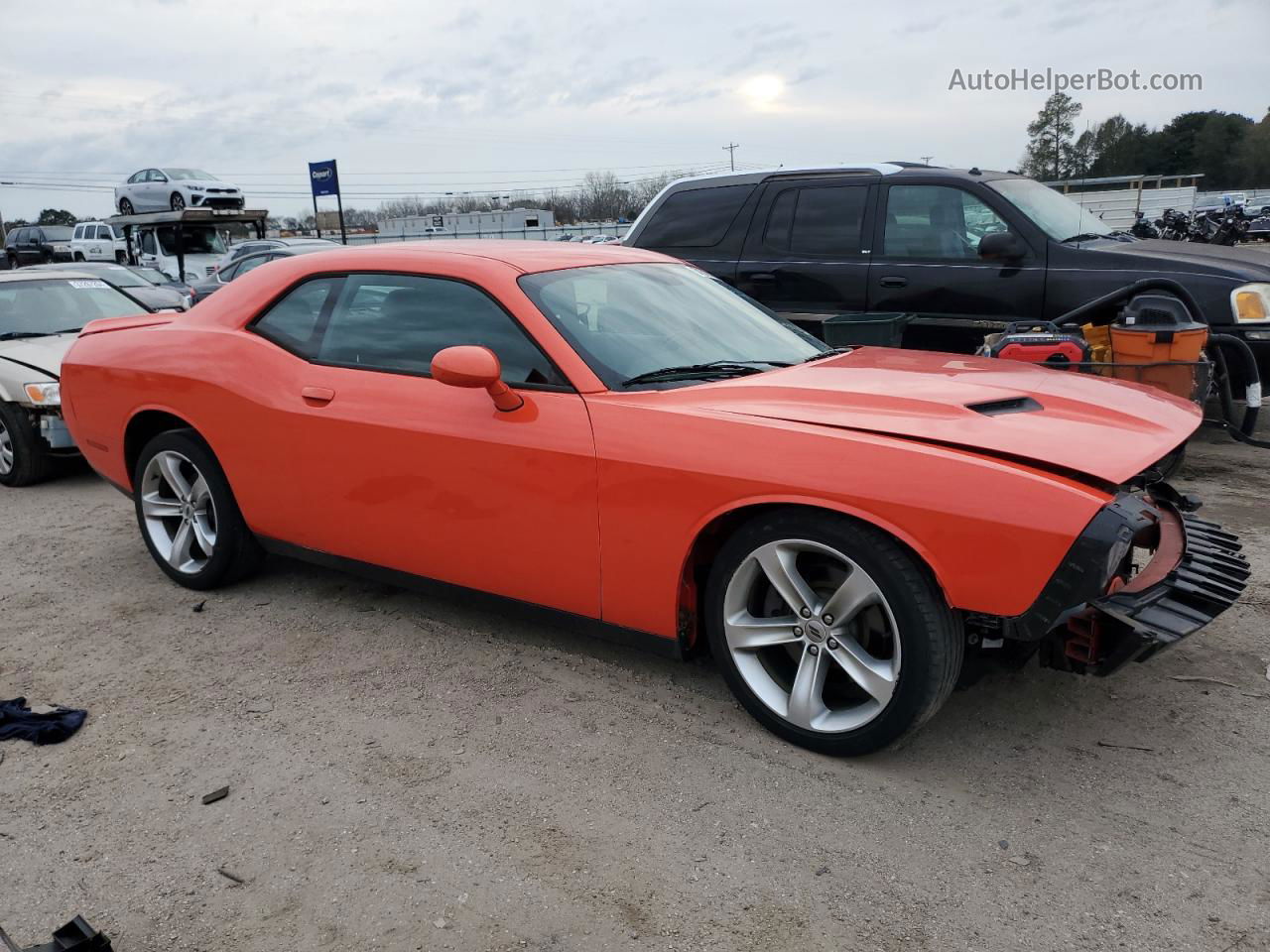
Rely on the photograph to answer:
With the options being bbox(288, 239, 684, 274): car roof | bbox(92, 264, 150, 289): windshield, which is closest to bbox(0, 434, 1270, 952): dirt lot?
bbox(288, 239, 684, 274): car roof

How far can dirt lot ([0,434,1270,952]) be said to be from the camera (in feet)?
7.53

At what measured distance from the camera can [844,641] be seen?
2844mm

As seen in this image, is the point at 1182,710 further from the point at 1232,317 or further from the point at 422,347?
the point at 1232,317

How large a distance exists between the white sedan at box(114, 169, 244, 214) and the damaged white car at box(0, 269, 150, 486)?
21.0 m

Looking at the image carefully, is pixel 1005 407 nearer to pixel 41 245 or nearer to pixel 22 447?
pixel 22 447

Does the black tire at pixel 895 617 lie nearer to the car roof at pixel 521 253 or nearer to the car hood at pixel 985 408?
the car hood at pixel 985 408

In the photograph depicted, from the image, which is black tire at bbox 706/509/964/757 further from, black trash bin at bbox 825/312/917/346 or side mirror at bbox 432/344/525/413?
black trash bin at bbox 825/312/917/346

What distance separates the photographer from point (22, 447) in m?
6.71

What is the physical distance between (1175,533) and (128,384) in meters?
4.42

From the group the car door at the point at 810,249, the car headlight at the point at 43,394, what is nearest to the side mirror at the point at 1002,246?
the car door at the point at 810,249

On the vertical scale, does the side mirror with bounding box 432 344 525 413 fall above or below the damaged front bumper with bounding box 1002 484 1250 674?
above

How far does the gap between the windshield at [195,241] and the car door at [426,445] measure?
75.0ft

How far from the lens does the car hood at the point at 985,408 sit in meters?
2.67

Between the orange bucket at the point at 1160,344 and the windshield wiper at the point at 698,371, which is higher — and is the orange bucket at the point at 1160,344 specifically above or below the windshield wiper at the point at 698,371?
below
